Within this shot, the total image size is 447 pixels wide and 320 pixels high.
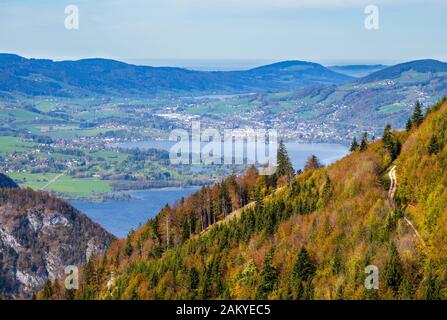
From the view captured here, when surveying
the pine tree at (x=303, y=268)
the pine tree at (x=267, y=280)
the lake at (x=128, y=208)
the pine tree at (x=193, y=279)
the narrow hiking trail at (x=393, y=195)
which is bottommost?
the lake at (x=128, y=208)

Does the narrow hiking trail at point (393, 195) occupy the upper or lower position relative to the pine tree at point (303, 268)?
upper

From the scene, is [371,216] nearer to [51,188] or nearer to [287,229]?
[287,229]

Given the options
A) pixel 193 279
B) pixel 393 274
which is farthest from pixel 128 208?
pixel 393 274

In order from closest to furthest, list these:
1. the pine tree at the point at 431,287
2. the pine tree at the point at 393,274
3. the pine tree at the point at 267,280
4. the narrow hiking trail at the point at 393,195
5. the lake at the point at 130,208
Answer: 1. the pine tree at the point at 431,287
2. the pine tree at the point at 393,274
3. the narrow hiking trail at the point at 393,195
4. the pine tree at the point at 267,280
5. the lake at the point at 130,208

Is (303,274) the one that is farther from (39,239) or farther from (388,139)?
(39,239)

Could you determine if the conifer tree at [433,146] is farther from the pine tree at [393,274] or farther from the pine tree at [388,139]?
the pine tree at [393,274]

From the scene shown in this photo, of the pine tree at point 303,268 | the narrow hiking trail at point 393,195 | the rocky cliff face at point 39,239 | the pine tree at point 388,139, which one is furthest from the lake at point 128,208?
the pine tree at point 303,268

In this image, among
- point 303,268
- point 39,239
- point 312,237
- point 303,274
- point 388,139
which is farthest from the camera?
point 39,239
